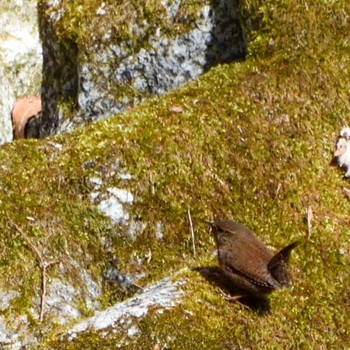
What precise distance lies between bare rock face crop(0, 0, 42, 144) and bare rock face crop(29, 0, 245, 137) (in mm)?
2452

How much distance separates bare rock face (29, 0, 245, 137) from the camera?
6.40 m

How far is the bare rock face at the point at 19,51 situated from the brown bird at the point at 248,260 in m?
5.08

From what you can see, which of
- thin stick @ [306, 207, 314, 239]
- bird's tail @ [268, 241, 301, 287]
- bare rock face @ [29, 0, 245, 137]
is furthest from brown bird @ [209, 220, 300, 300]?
bare rock face @ [29, 0, 245, 137]

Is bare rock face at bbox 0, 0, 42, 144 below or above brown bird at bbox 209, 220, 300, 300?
above

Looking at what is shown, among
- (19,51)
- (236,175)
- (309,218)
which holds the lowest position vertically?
(309,218)

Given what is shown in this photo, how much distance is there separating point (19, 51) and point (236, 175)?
5078mm

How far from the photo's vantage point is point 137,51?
6566 mm

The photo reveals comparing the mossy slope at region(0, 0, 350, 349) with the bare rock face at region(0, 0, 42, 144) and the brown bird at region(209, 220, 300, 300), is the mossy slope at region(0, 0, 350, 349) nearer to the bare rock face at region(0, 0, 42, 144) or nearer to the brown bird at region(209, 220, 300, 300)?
the brown bird at region(209, 220, 300, 300)

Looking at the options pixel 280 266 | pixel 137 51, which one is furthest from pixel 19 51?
pixel 280 266

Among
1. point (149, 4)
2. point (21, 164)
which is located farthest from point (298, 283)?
point (149, 4)

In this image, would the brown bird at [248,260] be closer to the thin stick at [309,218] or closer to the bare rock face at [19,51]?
the thin stick at [309,218]

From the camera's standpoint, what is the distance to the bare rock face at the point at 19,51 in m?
9.31

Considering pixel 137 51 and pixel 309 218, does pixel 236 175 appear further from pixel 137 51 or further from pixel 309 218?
pixel 137 51

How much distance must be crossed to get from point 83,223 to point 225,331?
4.15 feet
